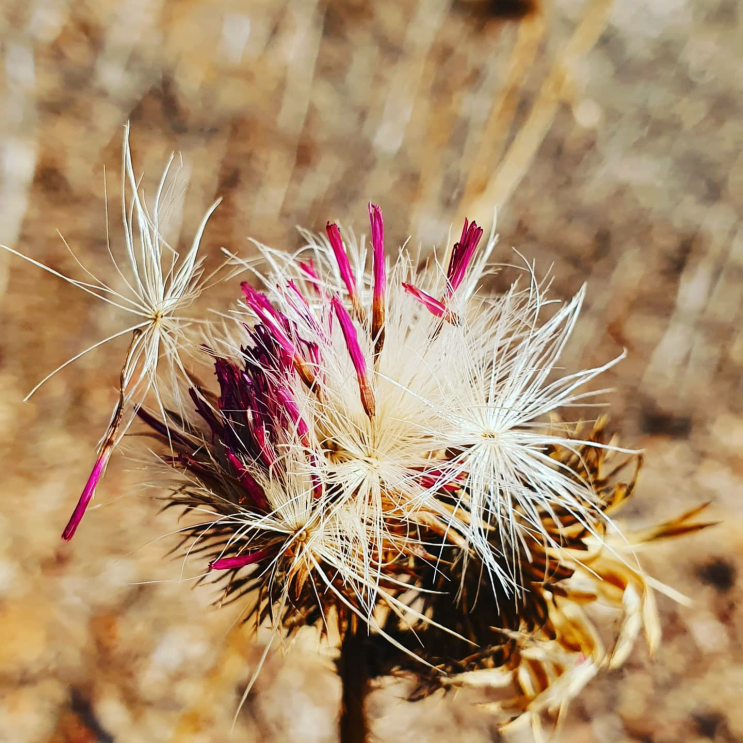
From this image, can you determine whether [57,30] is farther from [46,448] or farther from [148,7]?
[46,448]

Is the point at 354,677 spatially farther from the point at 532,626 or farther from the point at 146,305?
the point at 146,305

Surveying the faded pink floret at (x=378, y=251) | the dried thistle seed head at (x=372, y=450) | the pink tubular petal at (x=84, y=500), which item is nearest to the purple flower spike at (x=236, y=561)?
the dried thistle seed head at (x=372, y=450)

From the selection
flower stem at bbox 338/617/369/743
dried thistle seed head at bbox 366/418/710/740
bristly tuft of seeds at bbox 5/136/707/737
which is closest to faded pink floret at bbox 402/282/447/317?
bristly tuft of seeds at bbox 5/136/707/737

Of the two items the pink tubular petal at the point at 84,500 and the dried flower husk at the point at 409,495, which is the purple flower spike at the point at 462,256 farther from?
the pink tubular petal at the point at 84,500

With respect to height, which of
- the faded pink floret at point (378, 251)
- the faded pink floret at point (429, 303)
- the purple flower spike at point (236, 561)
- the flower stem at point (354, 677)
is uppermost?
the faded pink floret at point (378, 251)

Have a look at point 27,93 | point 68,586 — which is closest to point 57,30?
point 27,93

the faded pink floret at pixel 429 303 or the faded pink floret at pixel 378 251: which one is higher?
the faded pink floret at pixel 378 251
